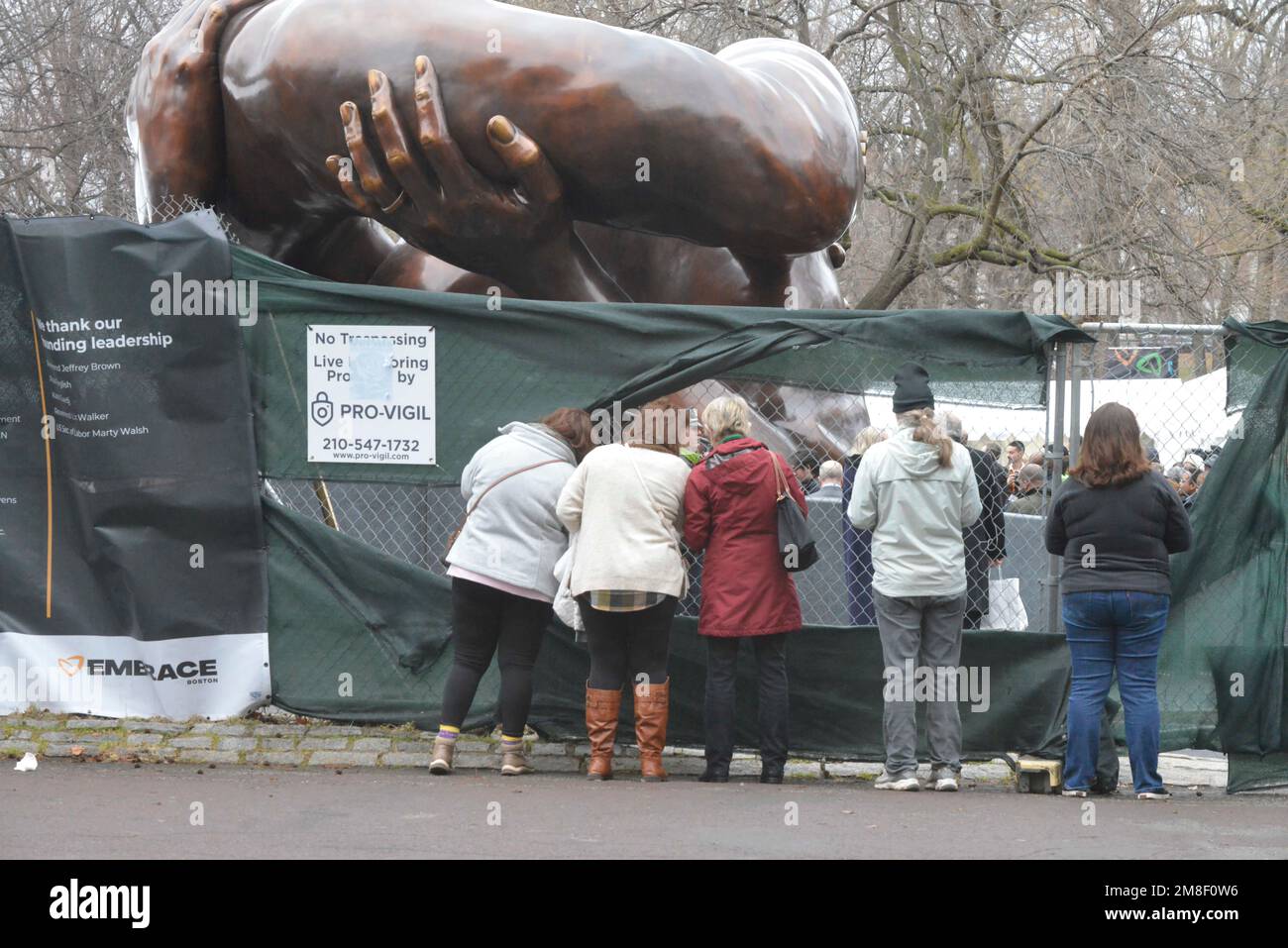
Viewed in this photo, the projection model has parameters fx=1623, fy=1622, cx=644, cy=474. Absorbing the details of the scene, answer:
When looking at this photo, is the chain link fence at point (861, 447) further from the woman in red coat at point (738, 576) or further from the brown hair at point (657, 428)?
the woman in red coat at point (738, 576)

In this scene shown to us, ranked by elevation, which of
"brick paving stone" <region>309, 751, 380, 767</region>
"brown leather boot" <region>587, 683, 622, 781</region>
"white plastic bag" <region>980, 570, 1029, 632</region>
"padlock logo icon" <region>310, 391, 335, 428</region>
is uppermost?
"padlock logo icon" <region>310, 391, 335, 428</region>

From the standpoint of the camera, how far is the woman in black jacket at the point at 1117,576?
23.0ft

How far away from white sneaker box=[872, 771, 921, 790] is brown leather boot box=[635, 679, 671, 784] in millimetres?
997

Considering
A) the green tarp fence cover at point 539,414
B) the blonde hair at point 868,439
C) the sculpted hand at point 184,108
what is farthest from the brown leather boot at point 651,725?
the sculpted hand at point 184,108

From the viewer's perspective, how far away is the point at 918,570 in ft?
23.7

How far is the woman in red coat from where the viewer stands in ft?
23.9

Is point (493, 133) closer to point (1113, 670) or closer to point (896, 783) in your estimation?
point (896, 783)

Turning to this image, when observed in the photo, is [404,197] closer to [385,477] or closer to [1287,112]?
[385,477]

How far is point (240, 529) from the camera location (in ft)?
25.5

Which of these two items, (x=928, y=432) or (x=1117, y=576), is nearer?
(x=1117, y=576)

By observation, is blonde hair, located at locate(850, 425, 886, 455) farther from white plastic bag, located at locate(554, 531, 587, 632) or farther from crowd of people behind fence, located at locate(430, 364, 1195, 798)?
white plastic bag, located at locate(554, 531, 587, 632)

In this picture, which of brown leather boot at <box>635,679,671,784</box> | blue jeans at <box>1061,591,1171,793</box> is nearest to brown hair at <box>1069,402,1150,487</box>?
blue jeans at <box>1061,591,1171,793</box>

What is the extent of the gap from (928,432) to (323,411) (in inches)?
112

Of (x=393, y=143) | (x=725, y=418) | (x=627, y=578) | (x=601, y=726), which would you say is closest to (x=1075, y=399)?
(x=725, y=418)
